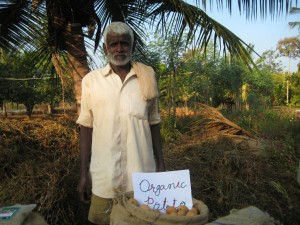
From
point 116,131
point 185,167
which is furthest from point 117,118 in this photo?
point 185,167

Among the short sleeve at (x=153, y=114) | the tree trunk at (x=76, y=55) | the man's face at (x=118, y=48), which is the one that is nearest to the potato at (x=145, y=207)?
the short sleeve at (x=153, y=114)

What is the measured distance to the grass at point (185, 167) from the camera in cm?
369

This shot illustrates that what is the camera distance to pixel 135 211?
155 centimetres

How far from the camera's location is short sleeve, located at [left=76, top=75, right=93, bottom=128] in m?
2.04

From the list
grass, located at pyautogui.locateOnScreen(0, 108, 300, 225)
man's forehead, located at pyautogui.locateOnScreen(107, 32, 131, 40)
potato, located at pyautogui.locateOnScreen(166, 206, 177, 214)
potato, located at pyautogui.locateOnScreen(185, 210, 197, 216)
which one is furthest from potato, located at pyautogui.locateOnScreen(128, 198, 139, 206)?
grass, located at pyautogui.locateOnScreen(0, 108, 300, 225)

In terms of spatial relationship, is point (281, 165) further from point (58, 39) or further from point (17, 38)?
point (17, 38)

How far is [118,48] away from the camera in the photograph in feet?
6.47

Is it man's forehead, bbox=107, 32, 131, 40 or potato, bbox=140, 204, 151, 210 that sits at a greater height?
man's forehead, bbox=107, 32, 131, 40

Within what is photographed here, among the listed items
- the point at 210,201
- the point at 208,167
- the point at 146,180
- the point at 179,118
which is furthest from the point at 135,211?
the point at 179,118

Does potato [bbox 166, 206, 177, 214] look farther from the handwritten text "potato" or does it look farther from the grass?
the grass

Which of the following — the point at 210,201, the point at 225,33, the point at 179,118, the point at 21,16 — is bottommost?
the point at 210,201

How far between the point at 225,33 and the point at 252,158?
72.7 inches

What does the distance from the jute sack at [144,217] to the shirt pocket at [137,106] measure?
0.49 metres

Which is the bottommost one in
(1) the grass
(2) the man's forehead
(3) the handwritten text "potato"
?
(1) the grass
